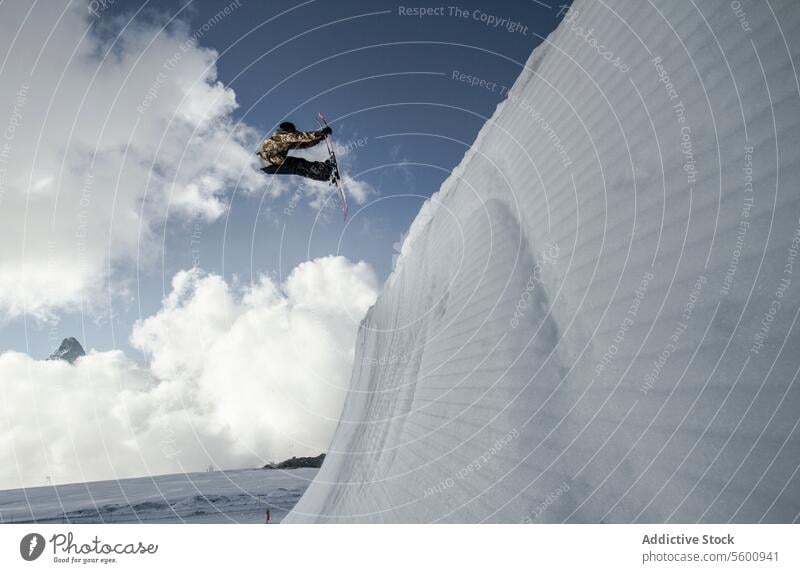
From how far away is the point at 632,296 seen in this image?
2775 mm

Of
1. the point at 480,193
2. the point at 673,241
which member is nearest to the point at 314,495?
A: the point at 480,193

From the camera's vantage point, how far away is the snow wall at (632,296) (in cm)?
196

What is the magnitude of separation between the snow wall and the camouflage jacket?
533cm

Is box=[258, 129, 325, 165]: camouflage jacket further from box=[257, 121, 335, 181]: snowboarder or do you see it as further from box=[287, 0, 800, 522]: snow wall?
box=[287, 0, 800, 522]: snow wall

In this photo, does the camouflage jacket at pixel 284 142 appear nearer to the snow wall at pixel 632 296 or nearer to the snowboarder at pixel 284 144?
the snowboarder at pixel 284 144

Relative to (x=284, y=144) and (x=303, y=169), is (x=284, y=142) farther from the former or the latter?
(x=303, y=169)

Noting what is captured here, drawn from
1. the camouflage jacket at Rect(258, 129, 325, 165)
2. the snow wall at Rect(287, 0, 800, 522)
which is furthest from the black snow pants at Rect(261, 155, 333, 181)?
the snow wall at Rect(287, 0, 800, 522)

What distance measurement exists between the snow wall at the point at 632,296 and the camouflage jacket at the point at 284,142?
533cm

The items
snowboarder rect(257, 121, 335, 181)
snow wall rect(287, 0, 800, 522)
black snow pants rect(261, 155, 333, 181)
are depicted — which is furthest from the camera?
black snow pants rect(261, 155, 333, 181)

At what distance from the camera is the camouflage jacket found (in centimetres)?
936

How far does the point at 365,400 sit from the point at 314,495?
2.44 m

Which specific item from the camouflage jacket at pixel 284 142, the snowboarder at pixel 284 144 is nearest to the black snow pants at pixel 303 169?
the snowboarder at pixel 284 144

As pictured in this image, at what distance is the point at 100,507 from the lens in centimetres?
2552
